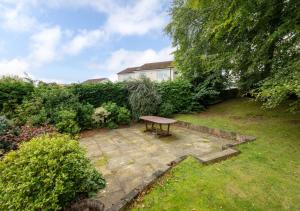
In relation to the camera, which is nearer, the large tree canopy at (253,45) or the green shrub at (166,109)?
the large tree canopy at (253,45)

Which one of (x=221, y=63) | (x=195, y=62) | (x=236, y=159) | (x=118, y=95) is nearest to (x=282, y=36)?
(x=221, y=63)

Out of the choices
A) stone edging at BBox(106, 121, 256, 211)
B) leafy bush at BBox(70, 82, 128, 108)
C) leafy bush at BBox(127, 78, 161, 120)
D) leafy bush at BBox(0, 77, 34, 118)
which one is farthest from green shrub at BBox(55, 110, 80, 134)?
stone edging at BBox(106, 121, 256, 211)

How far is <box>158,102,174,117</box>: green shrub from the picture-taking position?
353 inches

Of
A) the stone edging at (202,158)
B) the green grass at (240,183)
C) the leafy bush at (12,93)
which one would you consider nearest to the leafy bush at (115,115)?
the stone edging at (202,158)

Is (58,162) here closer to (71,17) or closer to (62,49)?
(71,17)

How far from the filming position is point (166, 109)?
895 centimetres

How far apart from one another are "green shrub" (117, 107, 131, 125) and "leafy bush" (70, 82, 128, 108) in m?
0.77

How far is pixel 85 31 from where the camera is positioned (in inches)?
335

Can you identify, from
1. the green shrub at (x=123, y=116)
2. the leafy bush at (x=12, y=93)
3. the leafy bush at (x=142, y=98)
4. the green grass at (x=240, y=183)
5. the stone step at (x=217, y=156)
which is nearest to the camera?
the green grass at (x=240, y=183)

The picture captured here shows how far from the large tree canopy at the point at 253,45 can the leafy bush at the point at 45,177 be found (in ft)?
9.62

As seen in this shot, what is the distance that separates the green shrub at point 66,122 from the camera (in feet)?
21.5

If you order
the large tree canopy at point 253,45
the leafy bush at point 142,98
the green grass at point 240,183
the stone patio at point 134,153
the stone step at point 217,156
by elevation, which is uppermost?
the large tree canopy at point 253,45

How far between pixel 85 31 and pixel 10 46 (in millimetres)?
3229

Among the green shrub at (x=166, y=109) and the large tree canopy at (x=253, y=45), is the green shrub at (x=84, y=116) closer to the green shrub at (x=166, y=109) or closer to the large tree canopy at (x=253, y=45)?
the green shrub at (x=166, y=109)
